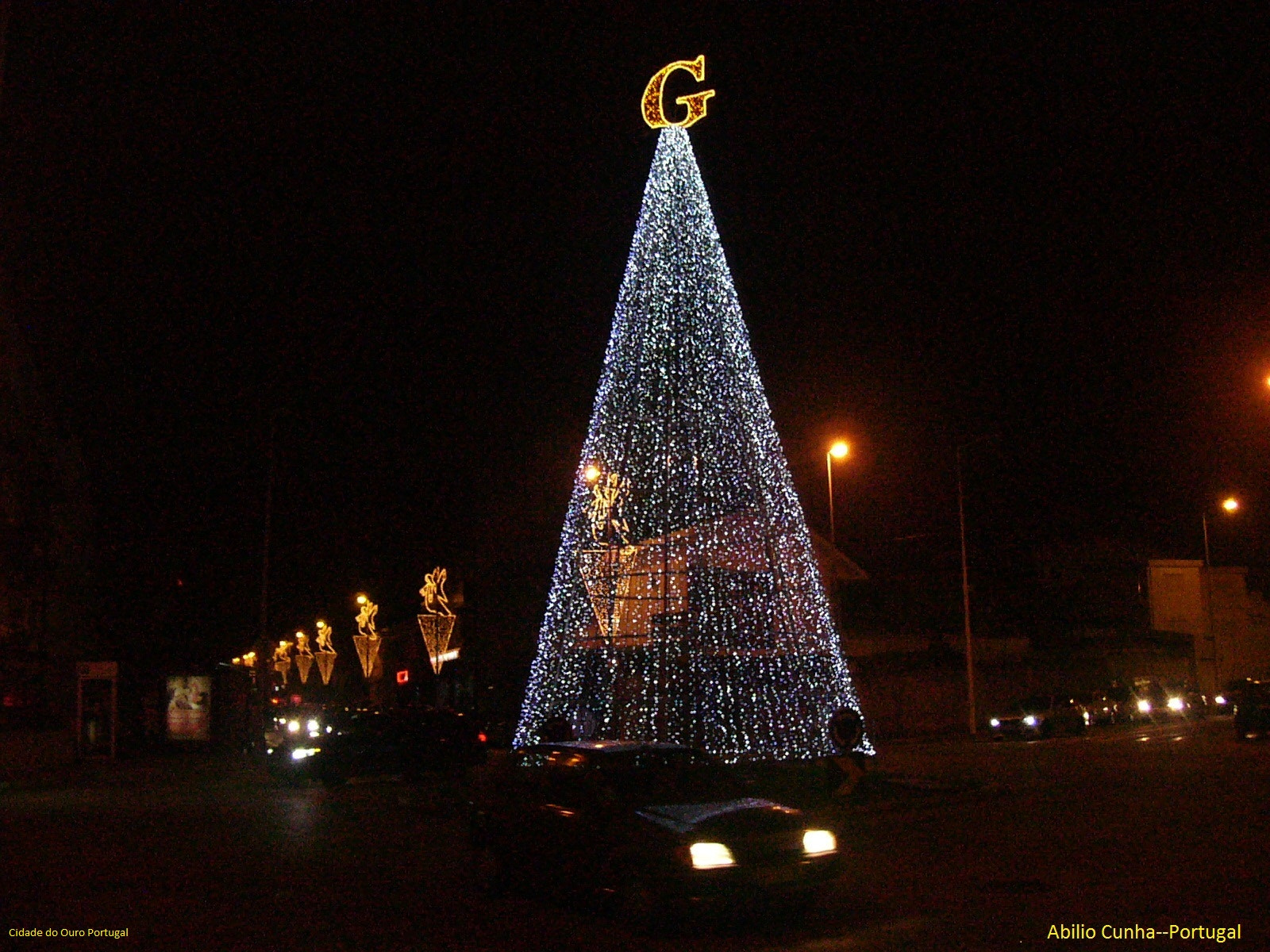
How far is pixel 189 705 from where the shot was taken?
43.1m

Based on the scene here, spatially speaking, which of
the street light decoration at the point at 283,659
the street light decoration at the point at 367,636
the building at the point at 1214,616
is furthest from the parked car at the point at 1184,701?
the street light decoration at the point at 283,659

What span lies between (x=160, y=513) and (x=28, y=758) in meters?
14.0

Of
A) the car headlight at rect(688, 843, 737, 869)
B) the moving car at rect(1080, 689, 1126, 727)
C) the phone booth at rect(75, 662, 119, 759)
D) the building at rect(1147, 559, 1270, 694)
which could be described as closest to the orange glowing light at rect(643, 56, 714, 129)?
the car headlight at rect(688, 843, 737, 869)

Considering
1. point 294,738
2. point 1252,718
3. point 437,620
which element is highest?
point 437,620

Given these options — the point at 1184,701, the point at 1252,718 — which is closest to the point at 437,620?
the point at 1252,718

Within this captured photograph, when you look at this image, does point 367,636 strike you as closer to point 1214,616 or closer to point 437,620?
point 437,620

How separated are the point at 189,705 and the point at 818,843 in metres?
36.0

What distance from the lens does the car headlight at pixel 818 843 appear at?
11070 mm

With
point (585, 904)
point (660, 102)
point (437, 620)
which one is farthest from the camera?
point (437, 620)

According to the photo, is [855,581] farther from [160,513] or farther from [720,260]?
[720,260]

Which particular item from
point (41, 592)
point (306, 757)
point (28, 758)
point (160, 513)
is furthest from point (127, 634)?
point (306, 757)

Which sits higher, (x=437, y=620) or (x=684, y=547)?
(x=684, y=547)

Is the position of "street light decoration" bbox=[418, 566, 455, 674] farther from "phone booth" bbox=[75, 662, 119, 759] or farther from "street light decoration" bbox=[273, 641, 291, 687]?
"street light decoration" bbox=[273, 641, 291, 687]

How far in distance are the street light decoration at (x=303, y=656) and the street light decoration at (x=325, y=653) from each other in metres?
4.19
